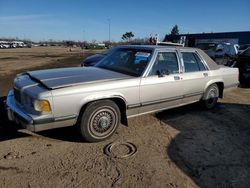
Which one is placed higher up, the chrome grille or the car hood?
the car hood

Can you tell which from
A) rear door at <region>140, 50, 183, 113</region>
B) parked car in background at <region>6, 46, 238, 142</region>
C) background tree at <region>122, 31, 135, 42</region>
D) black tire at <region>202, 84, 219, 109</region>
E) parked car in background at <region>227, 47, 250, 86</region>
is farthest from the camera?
background tree at <region>122, 31, 135, 42</region>

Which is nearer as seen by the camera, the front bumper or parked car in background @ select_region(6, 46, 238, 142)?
the front bumper

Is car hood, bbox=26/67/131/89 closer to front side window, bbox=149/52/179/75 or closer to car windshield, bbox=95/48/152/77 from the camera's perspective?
car windshield, bbox=95/48/152/77

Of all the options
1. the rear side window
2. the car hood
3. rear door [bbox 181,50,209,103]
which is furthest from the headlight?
the rear side window

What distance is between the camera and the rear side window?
5609 millimetres

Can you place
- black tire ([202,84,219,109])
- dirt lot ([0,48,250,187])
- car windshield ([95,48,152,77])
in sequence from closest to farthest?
1. dirt lot ([0,48,250,187])
2. car windshield ([95,48,152,77])
3. black tire ([202,84,219,109])

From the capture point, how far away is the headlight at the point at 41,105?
12.0 feet

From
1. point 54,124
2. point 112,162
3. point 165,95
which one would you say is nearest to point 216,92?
point 165,95

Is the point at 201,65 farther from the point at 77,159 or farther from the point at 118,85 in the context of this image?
the point at 77,159

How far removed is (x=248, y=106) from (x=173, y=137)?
3.37 m

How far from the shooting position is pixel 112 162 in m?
3.67

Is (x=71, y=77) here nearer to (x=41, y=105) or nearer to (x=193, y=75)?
(x=41, y=105)

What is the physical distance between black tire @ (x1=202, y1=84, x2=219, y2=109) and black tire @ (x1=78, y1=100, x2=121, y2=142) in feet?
8.95

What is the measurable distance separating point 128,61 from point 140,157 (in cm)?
205
